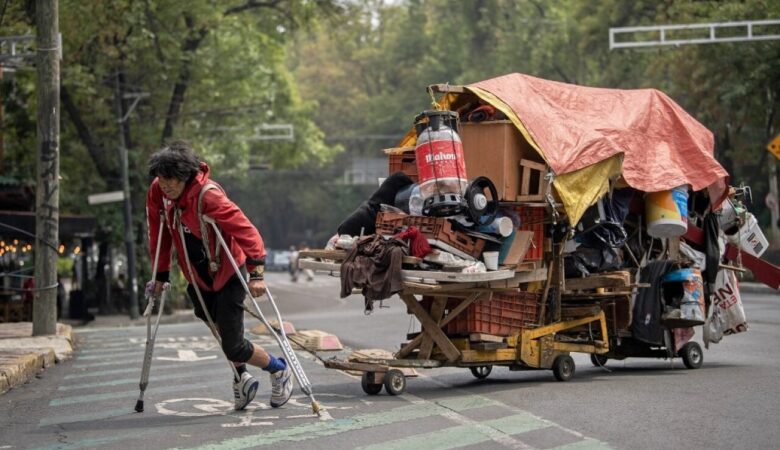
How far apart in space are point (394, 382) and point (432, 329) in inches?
28.5

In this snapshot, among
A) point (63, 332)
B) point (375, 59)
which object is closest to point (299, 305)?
point (63, 332)

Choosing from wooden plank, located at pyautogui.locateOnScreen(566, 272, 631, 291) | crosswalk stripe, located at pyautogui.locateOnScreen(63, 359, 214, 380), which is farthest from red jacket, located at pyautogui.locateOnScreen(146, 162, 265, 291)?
crosswalk stripe, located at pyautogui.locateOnScreen(63, 359, 214, 380)

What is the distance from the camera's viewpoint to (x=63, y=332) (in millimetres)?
19125

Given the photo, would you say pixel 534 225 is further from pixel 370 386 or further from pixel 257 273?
pixel 257 273

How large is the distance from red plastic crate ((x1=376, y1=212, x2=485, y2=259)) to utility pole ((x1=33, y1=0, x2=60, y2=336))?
326 inches

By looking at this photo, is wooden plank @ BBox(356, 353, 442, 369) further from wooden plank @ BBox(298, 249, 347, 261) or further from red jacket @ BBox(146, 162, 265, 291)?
red jacket @ BBox(146, 162, 265, 291)

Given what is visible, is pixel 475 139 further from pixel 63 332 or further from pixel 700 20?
pixel 700 20

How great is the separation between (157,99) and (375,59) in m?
49.6

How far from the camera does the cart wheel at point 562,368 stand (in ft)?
37.4

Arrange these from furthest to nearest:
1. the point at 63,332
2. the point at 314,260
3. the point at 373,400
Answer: the point at 63,332, the point at 314,260, the point at 373,400

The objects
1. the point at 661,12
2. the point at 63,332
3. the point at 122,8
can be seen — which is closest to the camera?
the point at 63,332

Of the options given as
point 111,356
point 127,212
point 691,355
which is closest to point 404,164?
point 691,355

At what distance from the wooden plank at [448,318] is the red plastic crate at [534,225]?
84 centimetres

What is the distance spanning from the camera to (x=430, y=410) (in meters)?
9.43
